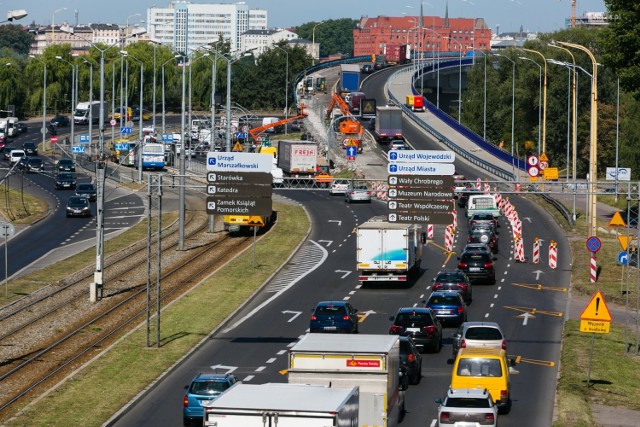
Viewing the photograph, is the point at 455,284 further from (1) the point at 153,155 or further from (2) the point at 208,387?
(1) the point at 153,155

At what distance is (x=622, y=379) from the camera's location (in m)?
42.4

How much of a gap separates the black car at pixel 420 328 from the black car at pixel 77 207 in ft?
157

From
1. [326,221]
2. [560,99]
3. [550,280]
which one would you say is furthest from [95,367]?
[560,99]

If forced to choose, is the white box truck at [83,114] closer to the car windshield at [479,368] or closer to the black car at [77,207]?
the black car at [77,207]

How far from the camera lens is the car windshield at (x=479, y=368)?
35594mm

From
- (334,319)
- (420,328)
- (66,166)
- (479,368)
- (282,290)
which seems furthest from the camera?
(66,166)

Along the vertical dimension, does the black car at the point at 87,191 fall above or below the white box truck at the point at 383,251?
above

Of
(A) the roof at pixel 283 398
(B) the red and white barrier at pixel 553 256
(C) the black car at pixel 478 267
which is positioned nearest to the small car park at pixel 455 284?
(C) the black car at pixel 478 267

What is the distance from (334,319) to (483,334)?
752cm

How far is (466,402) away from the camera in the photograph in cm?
3156

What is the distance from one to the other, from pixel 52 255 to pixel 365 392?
148ft

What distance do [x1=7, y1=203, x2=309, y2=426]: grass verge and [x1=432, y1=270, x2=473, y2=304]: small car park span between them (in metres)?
8.18

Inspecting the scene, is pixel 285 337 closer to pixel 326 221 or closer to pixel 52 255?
pixel 52 255

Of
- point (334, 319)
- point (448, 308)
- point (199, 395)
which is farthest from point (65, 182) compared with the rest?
point (199, 395)
